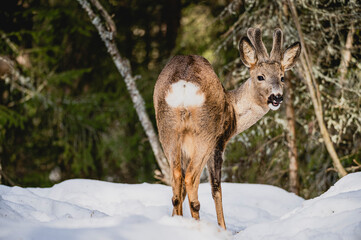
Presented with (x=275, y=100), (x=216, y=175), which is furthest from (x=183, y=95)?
(x=275, y=100)

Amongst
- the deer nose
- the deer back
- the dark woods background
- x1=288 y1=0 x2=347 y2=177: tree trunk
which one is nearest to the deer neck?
the deer nose

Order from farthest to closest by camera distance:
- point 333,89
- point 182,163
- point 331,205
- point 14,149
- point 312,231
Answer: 1. point 14,149
2. point 333,89
3. point 182,163
4. point 331,205
5. point 312,231

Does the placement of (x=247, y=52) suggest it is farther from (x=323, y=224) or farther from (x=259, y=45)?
(x=323, y=224)

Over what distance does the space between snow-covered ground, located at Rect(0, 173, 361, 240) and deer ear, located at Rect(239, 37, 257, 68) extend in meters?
1.79

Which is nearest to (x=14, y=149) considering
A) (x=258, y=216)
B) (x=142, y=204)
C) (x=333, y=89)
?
(x=142, y=204)

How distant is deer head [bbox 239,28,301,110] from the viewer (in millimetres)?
5094

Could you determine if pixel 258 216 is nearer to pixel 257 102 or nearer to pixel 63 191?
pixel 257 102

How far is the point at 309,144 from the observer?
8031mm

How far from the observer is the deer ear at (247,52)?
5242 millimetres

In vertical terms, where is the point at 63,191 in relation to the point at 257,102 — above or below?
below

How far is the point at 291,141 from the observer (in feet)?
25.2

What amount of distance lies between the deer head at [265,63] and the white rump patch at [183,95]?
116cm

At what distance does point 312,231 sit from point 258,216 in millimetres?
2420

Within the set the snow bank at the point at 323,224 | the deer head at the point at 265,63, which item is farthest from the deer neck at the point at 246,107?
the snow bank at the point at 323,224
